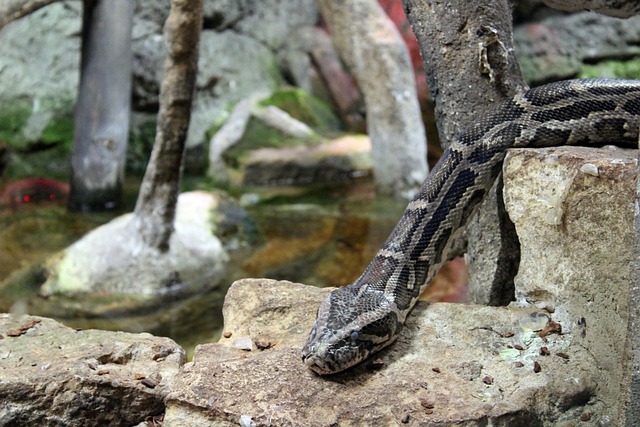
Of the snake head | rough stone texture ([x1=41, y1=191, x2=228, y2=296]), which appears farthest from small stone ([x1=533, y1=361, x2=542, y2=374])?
rough stone texture ([x1=41, y1=191, x2=228, y2=296])

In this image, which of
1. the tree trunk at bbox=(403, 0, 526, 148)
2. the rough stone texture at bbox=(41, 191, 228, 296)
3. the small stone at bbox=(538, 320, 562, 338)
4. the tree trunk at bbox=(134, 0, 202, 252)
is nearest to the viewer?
the small stone at bbox=(538, 320, 562, 338)

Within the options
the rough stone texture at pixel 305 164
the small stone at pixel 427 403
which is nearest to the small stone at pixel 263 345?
the small stone at pixel 427 403

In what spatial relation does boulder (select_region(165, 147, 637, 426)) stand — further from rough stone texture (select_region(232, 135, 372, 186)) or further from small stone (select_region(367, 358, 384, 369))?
rough stone texture (select_region(232, 135, 372, 186))

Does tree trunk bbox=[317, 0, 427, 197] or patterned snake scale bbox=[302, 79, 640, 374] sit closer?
patterned snake scale bbox=[302, 79, 640, 374]

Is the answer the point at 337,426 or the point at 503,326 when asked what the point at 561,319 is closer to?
the point at 503,326

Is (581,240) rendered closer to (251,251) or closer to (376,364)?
(376,364)

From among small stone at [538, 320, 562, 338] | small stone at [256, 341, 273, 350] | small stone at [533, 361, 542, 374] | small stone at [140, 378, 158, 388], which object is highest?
small stone at [538, 320, 562, 338]

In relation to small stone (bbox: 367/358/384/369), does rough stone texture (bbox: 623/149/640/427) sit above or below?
above

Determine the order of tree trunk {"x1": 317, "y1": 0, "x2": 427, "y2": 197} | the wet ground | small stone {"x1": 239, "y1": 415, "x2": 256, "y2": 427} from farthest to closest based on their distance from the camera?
tree trunk {"x1": 317, "y1": 0, "x2": 427, "y2": 197}
the wet ground
small stone {"x1": 239, "y1": 415, "x2": 256, "y2": 427}
